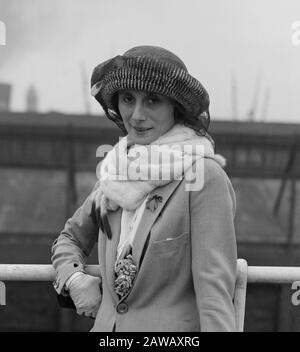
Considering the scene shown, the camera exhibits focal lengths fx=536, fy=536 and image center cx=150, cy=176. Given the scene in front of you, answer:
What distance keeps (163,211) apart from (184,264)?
0.13 metres

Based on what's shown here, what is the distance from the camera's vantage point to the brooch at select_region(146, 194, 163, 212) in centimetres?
130

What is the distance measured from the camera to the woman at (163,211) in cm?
123

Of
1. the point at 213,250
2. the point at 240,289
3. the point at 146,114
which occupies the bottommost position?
the point at 240,289

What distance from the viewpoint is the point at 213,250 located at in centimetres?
121

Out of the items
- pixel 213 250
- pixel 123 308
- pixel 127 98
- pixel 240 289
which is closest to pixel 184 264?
pixel 213 250

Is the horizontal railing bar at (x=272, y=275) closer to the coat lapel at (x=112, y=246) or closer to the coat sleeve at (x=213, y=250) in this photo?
the coat sleeve at (x=213, y=250)

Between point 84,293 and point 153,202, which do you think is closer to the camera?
point 153,202

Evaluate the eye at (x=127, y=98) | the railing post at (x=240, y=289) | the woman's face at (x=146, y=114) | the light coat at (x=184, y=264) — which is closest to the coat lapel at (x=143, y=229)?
the light coat at (x=184, y=264)

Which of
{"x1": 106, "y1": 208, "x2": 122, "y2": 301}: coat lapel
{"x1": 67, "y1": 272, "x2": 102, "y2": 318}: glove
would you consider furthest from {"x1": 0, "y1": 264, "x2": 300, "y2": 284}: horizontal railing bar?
{"x1": 106, "y1": 208, "x2": 122, "y2": 301}: coat lapel

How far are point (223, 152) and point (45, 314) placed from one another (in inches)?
115

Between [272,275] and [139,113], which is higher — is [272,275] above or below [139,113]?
below

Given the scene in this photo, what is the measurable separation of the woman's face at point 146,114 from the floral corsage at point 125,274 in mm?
300

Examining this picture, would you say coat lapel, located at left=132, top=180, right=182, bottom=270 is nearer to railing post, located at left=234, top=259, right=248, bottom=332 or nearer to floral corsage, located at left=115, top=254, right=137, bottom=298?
floral corsage, located at left=115, top=254, right=137, bottom=298

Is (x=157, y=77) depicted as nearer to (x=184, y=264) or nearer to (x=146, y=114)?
(x=146, y=114)
